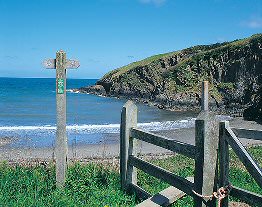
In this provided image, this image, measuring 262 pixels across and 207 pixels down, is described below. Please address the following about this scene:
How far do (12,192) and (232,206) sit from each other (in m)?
3.34

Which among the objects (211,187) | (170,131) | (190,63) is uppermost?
(190,63)

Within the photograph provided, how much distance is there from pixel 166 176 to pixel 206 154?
107cm

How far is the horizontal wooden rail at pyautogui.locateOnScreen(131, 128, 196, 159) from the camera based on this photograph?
5188 mm

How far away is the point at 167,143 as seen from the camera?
5.73 meters

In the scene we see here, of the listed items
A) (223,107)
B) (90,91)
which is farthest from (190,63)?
(90,91)

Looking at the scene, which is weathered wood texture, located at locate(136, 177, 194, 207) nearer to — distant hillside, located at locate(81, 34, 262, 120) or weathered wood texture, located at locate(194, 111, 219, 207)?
weathered wood texture, located at locate(194, 111, 219, 207)

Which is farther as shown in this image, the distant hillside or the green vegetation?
the distant hillside

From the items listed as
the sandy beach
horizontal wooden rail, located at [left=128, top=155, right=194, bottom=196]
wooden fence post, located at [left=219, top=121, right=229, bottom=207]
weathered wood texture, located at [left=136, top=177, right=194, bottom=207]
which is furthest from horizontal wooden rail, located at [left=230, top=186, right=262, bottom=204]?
the sandy beach

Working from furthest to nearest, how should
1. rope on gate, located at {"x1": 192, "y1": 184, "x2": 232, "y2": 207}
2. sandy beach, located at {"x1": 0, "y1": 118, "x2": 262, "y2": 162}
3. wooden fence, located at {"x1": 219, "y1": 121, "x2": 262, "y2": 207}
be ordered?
sandy beach, located at {"x1": 0, "y1": 118, "x2": 262, "y2": 162}, rope on gate, located at {"x1": 192, "y1": 184, "x2": 232, "y2": 207}, wooden fence, located at {"x1": 219, "y1": 121, "x2": 262, "y2": 207}

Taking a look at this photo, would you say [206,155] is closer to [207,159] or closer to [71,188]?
[207,159]

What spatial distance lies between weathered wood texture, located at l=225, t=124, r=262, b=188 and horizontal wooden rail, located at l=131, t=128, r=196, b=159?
0.51 meters

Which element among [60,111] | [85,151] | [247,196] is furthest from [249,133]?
[85,151]

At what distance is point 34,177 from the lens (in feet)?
22.4

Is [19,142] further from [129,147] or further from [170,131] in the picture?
[129,147]
